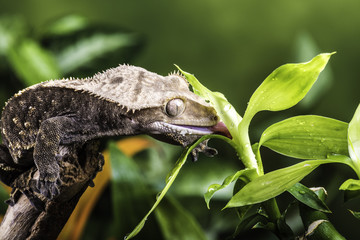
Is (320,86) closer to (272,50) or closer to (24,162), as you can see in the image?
(272,50)

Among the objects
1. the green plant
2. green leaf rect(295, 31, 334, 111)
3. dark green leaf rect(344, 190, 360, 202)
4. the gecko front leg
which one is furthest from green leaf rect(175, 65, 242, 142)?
green leaf rect(295, 31, 334, 111)

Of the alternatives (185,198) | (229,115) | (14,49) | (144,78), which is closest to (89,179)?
(144,78)

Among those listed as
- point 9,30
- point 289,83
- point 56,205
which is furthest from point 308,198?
point 9,30

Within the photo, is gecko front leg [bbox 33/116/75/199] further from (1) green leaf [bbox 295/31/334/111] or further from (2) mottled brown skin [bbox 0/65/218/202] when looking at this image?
(1) green leaf [bbox 295/31/334/111]

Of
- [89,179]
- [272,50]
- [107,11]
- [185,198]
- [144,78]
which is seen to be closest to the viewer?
[144,78]

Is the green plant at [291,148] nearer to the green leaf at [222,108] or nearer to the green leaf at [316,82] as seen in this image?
the green leaf at [222,108]

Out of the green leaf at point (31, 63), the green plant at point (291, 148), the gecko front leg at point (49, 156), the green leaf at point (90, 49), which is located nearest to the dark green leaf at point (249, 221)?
the green plant at point (291, 148)
